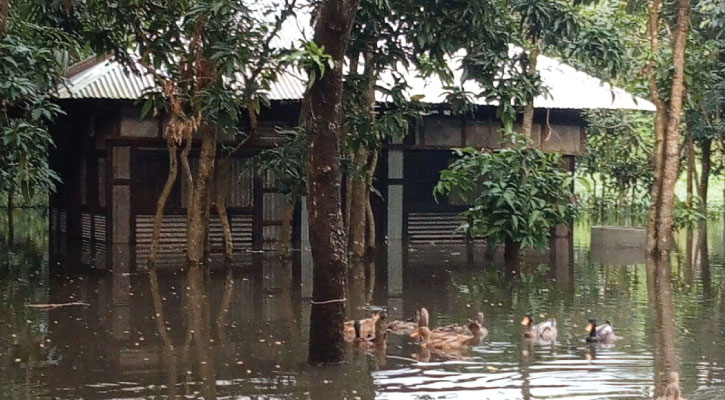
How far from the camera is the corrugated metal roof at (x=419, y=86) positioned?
1844 cm

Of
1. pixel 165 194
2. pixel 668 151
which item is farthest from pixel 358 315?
pixel 668 151

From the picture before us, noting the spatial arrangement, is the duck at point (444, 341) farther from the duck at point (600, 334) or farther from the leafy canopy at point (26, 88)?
the leafy canopy at point (26, 88)

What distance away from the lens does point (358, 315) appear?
11.6 m

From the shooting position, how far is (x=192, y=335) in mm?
10141

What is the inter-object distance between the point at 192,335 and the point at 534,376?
3730 mm

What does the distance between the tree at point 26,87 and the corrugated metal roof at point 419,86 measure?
2988 mm

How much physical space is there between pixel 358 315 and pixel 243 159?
928 centimetres

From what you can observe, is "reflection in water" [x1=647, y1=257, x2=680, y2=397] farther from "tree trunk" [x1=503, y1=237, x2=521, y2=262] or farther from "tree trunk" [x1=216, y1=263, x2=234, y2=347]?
"tree trunk" [x1=216, y1=263, x2=234, y2=347]

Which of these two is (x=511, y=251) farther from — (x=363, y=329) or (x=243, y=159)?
(x=363, y=329)

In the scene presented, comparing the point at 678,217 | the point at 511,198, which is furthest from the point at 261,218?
the point at 678,217

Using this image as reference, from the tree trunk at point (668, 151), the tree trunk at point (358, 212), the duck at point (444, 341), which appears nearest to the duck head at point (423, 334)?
the duck at point (444, 341)

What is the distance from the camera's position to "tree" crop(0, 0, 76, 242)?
12.7 m

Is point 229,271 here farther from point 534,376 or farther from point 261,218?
point 534,376

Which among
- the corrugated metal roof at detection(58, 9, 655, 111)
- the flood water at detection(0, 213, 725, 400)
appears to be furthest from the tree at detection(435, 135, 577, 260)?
the corrugated metal roof at detection(58, 9, 655, 111)
